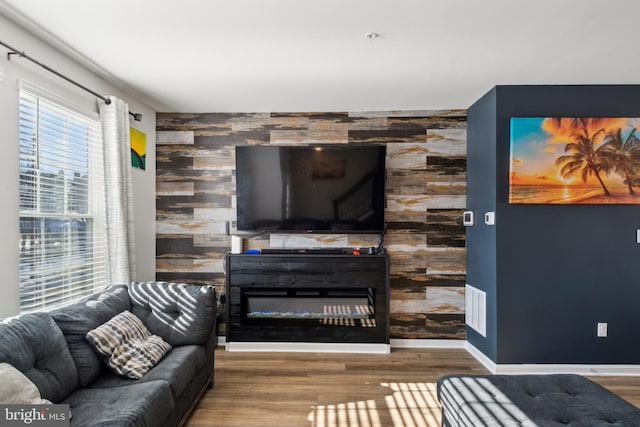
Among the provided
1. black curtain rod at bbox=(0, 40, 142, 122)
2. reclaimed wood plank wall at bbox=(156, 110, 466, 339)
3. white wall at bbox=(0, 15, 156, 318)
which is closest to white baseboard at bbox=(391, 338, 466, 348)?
reclaimed wood plank wall at bbox=(156, 110, 466, 339)

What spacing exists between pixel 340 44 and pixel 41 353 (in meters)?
2.61

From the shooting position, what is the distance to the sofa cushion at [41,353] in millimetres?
1845

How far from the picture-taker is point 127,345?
2.45 meters

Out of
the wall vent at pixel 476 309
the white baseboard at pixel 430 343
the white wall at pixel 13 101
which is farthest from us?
the white baseboard at pixel 430 343

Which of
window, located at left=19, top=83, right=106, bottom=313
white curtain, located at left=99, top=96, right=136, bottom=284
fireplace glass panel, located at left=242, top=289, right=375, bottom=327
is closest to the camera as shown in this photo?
window, located at left=19, top=83, right=106, bottom=313

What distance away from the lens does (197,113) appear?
448cm

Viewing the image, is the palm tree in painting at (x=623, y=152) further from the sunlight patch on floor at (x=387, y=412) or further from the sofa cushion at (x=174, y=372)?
the sofa cushion at (x=174, y=372)

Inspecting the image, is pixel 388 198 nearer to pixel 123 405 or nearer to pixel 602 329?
pixel 602 329

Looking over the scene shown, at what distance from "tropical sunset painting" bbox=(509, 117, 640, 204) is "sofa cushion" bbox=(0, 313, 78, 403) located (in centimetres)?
359

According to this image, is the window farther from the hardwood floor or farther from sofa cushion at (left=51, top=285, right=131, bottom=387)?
the hardwood floor

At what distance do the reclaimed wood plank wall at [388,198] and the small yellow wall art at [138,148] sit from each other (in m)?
0.29

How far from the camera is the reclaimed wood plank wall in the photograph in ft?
14.2

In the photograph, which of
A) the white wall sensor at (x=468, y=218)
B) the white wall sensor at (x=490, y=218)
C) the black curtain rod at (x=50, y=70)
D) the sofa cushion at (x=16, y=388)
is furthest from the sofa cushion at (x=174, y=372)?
the white wall sensor at (x=468, y=218)

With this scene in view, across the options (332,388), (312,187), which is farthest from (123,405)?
(312,187)
